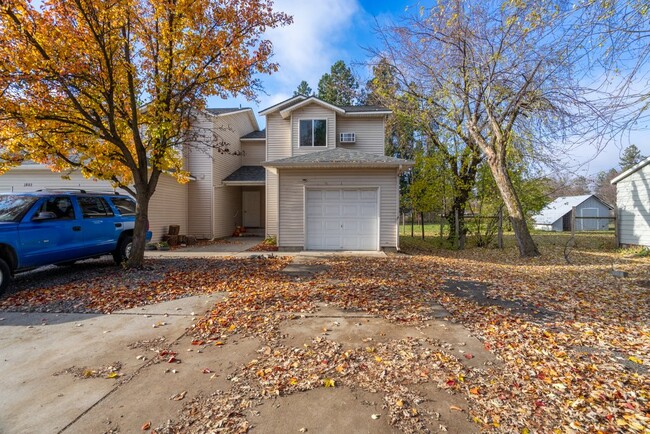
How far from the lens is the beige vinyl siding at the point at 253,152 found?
1892 cm

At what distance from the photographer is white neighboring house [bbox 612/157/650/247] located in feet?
39.3

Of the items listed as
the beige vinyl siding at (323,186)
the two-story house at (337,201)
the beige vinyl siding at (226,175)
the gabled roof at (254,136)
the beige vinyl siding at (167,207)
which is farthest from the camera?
the gabled roof at (254,136)

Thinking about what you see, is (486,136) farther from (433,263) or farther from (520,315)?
(520,315)

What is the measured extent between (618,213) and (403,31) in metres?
11.9

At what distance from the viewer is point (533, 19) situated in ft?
Answer: 19.1

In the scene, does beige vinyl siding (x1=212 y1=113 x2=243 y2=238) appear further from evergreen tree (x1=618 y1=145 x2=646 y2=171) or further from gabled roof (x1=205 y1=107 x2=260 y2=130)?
evergreen tree (x1=618 y1=145 x2=646 y2=171)

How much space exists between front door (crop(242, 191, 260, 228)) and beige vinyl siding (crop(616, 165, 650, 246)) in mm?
17427

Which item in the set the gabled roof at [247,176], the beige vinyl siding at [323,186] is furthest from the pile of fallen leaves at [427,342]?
the gabled roof at [247,176]

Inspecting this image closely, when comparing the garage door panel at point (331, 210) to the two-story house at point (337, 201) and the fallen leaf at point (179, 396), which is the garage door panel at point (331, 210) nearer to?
the two-story house at point (337, 201)

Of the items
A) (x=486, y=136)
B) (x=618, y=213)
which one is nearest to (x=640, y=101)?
(x=486, y=136)

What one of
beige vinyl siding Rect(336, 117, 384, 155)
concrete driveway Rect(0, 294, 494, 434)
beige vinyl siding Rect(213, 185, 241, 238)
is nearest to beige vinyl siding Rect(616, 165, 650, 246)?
beige vinyl siding Rect(336, 117, 384, 155)

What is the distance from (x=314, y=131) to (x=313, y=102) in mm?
1299

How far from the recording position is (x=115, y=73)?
6.88 metres

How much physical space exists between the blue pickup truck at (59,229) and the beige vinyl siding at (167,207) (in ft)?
15.2
